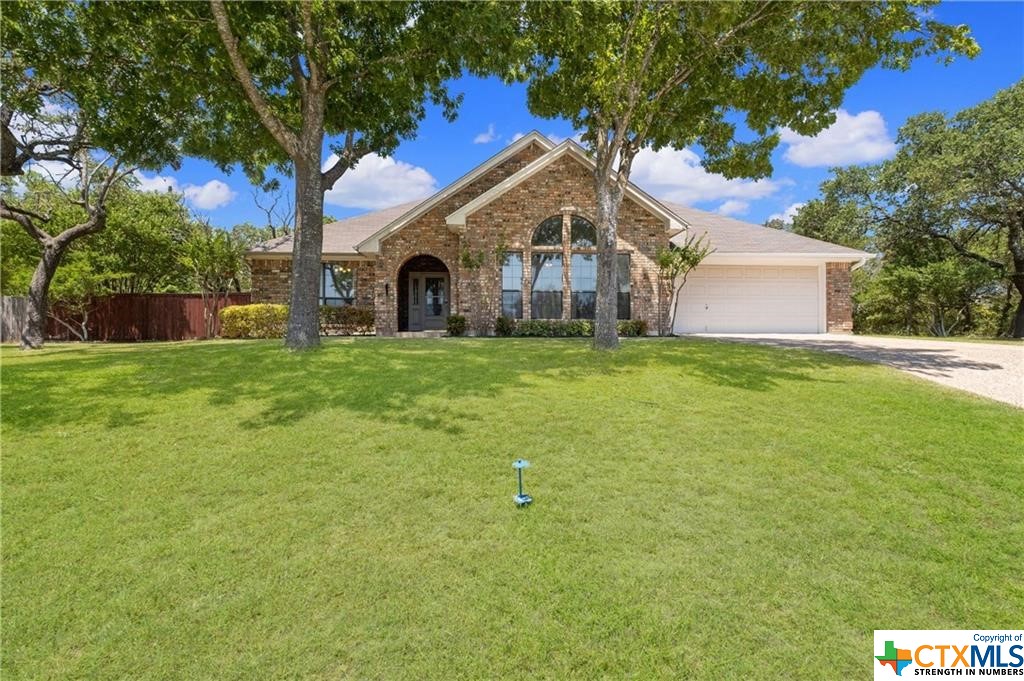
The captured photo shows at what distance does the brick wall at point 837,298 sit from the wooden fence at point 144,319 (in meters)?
22.5

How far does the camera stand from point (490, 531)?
365 cm

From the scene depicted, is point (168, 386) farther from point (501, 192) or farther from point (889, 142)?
point (889, 142)

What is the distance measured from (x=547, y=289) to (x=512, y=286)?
1.21 m

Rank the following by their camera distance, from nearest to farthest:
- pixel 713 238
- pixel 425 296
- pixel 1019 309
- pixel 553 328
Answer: pixel 553 328 < pixel 713 238 < pixel 425 296 < pixel 1019 309

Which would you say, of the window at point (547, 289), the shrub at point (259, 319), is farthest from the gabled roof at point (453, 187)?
the window at point (547, 289)

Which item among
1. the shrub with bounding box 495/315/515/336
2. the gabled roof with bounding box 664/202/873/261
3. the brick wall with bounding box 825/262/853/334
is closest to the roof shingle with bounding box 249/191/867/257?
the gabled roof with bounding box 664/202/873/261

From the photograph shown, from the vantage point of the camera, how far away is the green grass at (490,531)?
264cm

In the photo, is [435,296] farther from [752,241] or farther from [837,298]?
[837,298]

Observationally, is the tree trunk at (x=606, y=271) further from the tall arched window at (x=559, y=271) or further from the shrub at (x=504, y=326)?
the shrub at (x=504, y=326)

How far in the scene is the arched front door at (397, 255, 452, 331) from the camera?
19734 millimetres

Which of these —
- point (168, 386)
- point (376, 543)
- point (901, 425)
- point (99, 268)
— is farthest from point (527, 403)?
point (99, 268)

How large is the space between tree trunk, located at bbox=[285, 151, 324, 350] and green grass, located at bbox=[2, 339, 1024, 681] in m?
3.23

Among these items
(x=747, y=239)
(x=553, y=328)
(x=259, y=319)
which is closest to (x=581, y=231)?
(x=553, y=328)

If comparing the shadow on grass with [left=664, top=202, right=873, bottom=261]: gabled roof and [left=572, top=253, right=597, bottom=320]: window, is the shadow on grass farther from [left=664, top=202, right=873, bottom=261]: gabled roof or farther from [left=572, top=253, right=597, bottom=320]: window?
[left=664, top=202, right=873, bottom=261]: gabled roof
